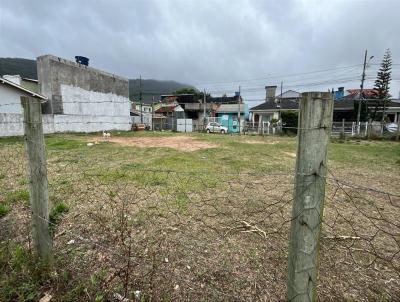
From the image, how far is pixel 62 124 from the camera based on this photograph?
1698 centimetres

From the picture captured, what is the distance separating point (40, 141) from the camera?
1.78 metres

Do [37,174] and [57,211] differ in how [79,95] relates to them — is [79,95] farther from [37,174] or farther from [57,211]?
[37,174]

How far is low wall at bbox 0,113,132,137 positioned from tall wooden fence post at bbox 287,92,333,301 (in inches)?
418

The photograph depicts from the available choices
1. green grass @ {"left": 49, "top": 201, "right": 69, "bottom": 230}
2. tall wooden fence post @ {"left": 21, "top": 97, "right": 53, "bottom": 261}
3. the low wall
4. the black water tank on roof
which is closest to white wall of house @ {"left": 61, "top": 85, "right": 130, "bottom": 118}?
the low wall

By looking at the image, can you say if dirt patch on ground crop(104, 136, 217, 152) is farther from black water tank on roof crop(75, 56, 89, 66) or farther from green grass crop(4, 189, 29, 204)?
black water tank on roof crop(75, 56, 89, 66)

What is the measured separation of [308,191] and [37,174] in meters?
1.79

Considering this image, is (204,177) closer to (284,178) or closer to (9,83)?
(284,178)

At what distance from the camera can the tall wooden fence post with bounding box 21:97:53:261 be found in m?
1.74

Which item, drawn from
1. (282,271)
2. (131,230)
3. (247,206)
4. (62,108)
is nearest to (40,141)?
(131,230)

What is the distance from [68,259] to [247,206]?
2209mm

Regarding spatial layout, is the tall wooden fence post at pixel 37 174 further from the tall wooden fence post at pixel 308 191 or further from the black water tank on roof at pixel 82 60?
the black water tank on roof at pixel 82 60

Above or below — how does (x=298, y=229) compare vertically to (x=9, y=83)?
below

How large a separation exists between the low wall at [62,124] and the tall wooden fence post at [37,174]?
9350mm

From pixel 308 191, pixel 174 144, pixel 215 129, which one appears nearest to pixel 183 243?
pixel 308 191
